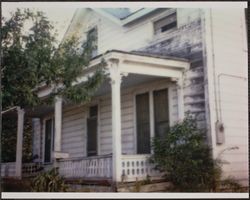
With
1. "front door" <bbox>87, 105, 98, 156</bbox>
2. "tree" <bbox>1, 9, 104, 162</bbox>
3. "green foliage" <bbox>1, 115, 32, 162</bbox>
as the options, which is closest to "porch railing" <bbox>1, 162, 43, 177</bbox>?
"green foliage" <bbox>1, 115, 32, 162</bbox>

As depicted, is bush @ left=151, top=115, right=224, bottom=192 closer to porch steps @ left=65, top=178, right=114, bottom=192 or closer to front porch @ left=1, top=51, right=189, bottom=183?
front porch @ left=1, top=51, right=189, bottom=183

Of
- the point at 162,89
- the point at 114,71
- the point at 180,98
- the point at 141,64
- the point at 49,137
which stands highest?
the point at 141,64

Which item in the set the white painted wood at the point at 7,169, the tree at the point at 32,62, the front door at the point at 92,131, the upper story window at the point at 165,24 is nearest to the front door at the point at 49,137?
the front door at the point at 92,131

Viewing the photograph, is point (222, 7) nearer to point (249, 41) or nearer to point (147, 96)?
point (249, 41)

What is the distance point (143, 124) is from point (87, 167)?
147 cm

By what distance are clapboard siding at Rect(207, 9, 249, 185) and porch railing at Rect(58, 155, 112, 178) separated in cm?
189

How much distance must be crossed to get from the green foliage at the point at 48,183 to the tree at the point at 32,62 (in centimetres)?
131

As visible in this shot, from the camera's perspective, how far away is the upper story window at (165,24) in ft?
29.3

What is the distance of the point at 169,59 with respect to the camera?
8.16 m

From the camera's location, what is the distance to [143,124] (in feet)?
29.5

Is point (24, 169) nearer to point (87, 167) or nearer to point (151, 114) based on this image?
point (87, 167)

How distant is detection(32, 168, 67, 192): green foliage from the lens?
7036 mm

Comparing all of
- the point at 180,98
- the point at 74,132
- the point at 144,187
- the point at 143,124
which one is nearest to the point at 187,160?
the point at 144,187

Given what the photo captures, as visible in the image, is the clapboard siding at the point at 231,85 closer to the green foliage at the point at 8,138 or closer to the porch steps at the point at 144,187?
the porch steps at the point at 144,187
